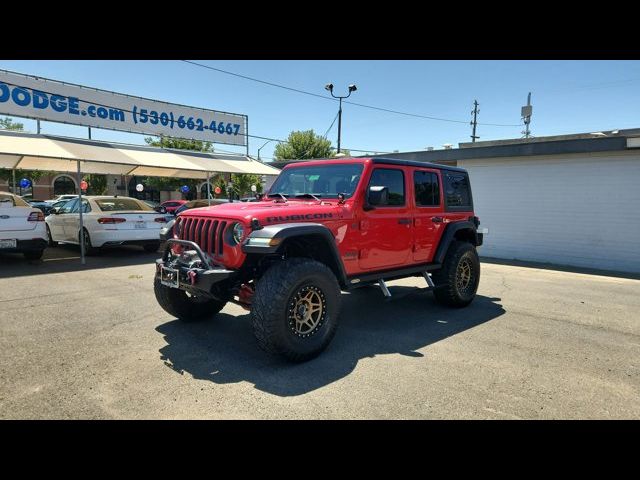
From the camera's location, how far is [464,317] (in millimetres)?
5695

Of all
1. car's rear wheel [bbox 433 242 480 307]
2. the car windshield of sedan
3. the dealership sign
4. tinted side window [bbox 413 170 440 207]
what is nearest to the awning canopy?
the car windshield of sedan

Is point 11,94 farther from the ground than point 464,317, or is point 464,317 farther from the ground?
point 11,94

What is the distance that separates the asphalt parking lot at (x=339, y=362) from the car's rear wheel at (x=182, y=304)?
165mm

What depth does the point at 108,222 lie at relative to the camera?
32.4 ft

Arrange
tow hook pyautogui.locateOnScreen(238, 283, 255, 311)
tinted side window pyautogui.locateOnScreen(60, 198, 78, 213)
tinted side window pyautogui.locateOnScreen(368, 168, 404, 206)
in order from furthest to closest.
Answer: tinted side window pyautogui.locateOnScreen(60, 198, 78, 213)
tinted side window pyautogui.locateOnScreen(368, 168, 404, 206)
tow hook pyautogui.locateOnScreen(238, 283, 255, 311)

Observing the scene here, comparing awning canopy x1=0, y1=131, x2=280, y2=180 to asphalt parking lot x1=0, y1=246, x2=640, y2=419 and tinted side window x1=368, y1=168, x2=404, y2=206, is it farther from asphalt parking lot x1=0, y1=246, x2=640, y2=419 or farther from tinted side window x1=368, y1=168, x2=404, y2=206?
tinted side window x1=368, y1=168, x2=404, y2=206

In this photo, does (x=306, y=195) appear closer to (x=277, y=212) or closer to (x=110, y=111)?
(x=277, y=212)

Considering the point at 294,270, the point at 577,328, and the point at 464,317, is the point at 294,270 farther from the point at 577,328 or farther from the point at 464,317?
the point at 577,328

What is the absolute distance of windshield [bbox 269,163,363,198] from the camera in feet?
16.0

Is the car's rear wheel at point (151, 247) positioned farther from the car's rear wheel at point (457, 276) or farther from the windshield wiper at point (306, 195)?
the car's rear wheel at point (457, 276)

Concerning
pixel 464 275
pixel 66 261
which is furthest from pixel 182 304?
pixel 66 261

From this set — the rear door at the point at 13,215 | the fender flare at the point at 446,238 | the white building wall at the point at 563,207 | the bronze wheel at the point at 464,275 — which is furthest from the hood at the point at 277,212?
the white building wall at the point at 563,207
